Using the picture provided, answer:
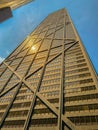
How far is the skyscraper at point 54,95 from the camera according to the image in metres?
31.0

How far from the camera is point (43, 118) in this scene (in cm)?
3359

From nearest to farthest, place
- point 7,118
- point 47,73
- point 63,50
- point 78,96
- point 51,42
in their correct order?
point 78,96, point 7,118, point 47,73, point 63,50, point 51,42

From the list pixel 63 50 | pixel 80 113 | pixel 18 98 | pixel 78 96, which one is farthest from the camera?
pixel 63 50

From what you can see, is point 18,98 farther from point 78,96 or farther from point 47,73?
point 78,96

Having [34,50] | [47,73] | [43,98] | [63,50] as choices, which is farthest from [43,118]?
[34,50]

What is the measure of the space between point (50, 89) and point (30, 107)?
6.70 meters

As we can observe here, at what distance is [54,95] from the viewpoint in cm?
3888

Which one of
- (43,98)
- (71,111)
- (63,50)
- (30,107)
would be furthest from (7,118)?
(63,50)

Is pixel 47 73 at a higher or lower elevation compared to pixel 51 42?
lower

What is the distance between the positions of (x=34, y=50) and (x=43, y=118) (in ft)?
147

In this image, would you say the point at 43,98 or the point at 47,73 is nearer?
the point at 43,98

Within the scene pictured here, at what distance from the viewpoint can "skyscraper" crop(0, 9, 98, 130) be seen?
31.0 metres

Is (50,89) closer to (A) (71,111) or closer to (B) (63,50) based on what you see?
(A) (71,111)

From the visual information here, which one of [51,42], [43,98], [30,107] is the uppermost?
[51,42]
